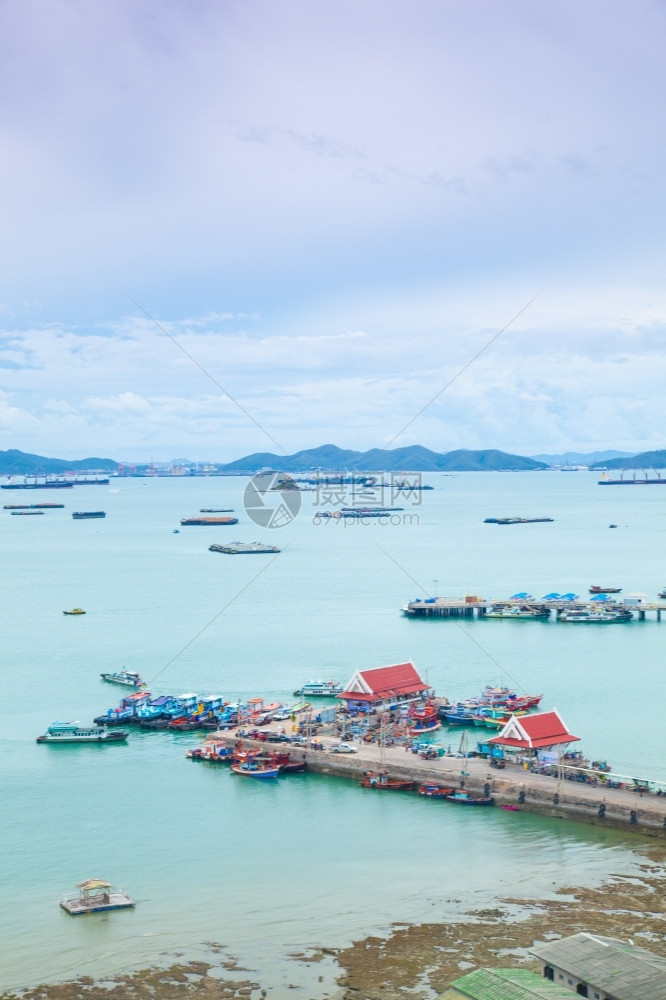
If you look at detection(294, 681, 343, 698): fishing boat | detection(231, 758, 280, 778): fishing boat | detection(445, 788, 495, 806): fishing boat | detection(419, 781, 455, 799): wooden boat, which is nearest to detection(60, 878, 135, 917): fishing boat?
detection(231, 758, 280, 778): fishing boat

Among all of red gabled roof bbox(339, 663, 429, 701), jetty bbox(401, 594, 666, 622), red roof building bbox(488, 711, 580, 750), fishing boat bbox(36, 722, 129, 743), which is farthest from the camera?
jetty bbox(401, 594, 666, 622)

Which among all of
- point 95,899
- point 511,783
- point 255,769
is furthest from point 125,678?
point 95,899

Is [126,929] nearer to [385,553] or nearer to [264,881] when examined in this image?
[264,881]

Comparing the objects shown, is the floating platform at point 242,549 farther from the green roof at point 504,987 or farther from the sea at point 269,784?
the green roof at point 504,987

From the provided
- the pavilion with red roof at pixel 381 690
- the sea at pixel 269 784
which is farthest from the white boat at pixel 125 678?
the pavilion with red roof at pixel 381 690

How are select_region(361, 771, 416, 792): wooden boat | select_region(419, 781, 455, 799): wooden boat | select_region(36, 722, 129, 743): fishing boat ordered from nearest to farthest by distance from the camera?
select_region(419, 781, 455, 799): wooden boat, select_region(361, 771, 416, 792): wooden boat, select_region(36, 722, 129, 743): fishing boat

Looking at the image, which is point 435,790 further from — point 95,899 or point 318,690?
point 318,690

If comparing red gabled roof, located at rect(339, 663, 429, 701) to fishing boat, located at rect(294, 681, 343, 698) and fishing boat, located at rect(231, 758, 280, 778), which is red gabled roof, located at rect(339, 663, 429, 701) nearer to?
fishing boat, located at rect(294, 681, 343, 698)
